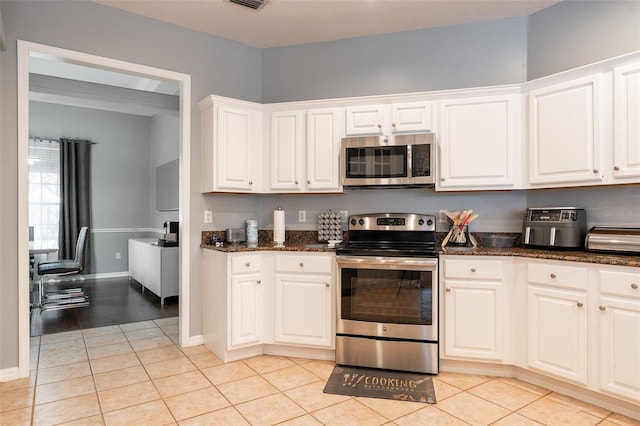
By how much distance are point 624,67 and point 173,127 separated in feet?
19.2

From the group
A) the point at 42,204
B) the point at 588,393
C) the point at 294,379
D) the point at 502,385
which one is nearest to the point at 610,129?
the point at 588,393

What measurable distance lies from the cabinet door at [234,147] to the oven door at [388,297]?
1153mm

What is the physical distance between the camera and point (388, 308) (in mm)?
2795

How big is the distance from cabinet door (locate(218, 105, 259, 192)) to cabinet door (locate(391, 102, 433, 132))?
3.95 feet

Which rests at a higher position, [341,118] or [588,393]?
[341,118]

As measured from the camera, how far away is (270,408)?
7.44 feet

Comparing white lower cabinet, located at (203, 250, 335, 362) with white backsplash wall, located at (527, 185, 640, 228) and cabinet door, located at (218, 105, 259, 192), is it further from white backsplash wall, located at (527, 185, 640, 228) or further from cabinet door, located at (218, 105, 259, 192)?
white backsplash wall, located at (527, 185, 640, 228)

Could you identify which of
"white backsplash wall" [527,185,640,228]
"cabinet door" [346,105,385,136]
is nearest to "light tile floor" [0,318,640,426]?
"white backsplash wall" [527,185,640,228]

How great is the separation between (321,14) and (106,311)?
394 centimetres

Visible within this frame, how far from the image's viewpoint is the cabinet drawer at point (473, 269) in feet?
8.71

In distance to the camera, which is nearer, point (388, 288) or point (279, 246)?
point (388, 288)

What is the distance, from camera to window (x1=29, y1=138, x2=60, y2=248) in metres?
6.15

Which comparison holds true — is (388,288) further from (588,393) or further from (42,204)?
(42,204)

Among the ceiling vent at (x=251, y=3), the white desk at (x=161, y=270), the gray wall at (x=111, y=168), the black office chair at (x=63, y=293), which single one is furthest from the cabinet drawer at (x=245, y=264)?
the gray wall at (x=111, y=168)
